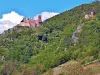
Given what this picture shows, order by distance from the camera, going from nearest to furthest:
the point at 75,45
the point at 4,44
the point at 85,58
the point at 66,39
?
1. the point at 85,58
2. the point at 75,45
3. the point at 66,39
4. the point at 4,44

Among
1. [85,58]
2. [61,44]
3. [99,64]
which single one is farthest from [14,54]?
[99,64]

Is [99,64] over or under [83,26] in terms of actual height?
under

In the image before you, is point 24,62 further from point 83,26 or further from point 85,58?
point 85,58

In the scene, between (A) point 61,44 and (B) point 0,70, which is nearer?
(B) point 0,70

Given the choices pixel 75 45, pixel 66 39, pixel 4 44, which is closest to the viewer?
pixel 75 45

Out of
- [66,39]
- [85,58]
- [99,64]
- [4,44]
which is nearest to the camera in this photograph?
[99,64]

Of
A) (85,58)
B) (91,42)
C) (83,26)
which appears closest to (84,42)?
(91,42)

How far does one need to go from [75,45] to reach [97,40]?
10.5m

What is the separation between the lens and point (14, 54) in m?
184

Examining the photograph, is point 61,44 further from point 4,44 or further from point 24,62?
point 4,44

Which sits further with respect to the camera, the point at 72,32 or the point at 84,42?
the point at 72,32

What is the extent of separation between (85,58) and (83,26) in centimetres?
4819

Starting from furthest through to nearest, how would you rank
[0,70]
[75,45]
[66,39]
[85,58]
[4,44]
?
[4,44], [66,39], [75,45], [0,70], [85,58]

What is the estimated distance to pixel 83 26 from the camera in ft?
610
